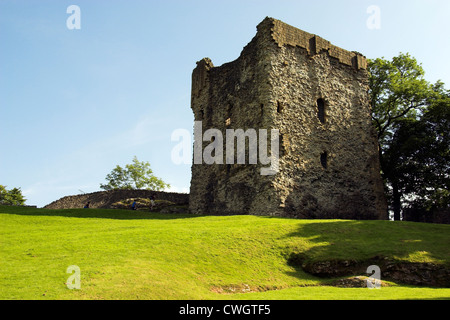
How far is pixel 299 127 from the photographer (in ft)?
90.6

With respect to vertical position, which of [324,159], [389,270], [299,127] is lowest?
[389,270]

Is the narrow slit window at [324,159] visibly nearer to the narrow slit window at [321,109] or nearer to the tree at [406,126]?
the narrow slit window at [321,109]

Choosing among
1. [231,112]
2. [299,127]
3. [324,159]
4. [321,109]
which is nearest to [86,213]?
[231,112]

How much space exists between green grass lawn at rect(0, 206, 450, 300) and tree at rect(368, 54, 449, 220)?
13654 mm

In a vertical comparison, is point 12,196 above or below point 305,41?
below

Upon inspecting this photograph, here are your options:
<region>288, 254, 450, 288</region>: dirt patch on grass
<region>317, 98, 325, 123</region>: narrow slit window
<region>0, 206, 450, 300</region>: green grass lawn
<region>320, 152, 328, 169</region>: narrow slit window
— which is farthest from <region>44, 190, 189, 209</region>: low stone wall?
<region>288, 254, 450, 288</region>: dirt patch on grass

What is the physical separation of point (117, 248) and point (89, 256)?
1.27 metres

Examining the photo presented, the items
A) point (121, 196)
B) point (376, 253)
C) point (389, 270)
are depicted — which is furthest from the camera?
point (121, 196)

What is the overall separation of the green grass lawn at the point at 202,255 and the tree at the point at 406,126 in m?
13.7

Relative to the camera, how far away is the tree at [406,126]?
32.8m

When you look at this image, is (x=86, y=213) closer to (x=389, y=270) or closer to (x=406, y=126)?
(x=389, y=270)

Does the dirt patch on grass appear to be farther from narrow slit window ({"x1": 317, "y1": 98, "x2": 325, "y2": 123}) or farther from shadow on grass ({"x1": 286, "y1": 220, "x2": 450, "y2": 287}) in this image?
narrow slit window ({"x1": 317, "y1": 98, "x2": 325, "y2": 123})

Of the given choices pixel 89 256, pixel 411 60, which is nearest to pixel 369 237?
pixel 89 256

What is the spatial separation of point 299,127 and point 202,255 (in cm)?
1524
